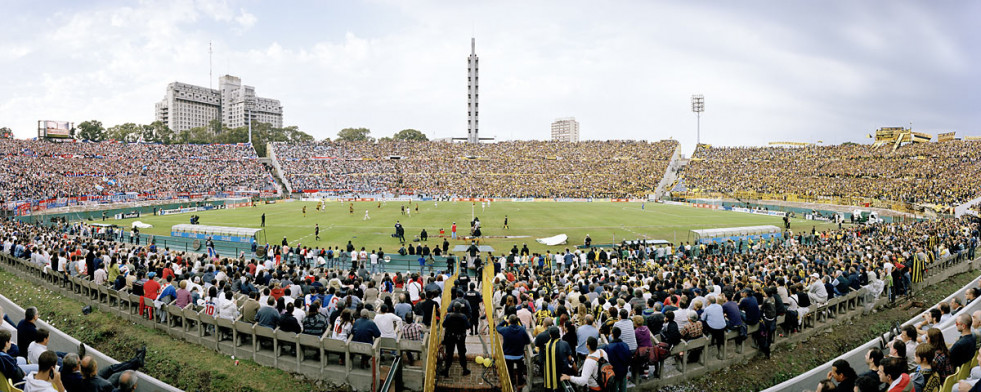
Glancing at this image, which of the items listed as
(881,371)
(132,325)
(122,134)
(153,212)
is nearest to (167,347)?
(132,325)

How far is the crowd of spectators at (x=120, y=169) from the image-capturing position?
6138cm

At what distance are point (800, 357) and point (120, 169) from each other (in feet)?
294

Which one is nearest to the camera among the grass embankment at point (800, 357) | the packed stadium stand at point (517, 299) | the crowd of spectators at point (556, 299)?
the crowd of spectators at point (556, 299)

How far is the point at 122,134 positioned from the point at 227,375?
5756 inches

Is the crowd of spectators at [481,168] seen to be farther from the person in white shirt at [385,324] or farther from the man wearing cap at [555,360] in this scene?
→ the man wearing cap at [555,360]

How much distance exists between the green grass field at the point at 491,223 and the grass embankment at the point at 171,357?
16.5 metres

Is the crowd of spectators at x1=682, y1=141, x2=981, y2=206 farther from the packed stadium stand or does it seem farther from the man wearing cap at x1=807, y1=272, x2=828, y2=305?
the man wearing cap at x1=807, y1=272, x2=828, y2=305

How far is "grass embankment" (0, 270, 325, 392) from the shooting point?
→ 10008 mm

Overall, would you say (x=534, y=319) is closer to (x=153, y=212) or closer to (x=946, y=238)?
(x=946, y=238)

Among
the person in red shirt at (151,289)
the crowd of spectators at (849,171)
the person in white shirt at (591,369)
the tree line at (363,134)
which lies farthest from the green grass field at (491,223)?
the tree line at (363,134)

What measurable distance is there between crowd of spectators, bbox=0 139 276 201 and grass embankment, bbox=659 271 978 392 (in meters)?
73.2

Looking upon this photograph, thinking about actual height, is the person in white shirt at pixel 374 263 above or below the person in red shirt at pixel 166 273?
below

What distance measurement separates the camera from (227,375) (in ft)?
33.8

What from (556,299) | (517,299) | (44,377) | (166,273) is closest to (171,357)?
(166,273)
